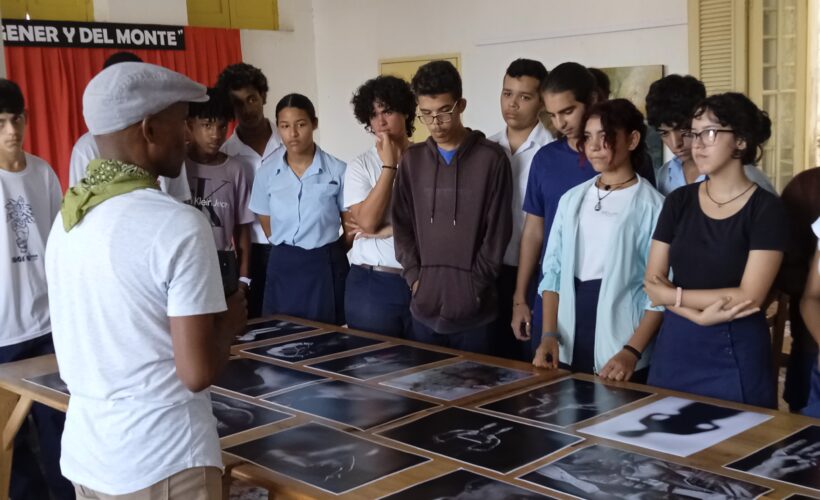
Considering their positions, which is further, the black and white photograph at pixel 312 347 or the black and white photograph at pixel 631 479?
the black and white photograph at pixel 312 347

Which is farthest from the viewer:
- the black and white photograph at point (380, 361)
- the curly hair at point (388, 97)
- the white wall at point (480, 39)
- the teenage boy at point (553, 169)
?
the white wall at point (480, 39)

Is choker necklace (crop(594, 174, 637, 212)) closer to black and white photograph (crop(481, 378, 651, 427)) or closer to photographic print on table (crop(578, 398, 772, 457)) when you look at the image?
black and white photograph (crop(481, 378, 651, 427))

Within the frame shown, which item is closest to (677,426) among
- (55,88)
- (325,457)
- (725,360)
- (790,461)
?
(790,461)

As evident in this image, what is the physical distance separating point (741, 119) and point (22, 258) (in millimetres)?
2338

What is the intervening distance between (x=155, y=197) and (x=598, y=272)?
1.46 meters

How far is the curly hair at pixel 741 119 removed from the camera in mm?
2156

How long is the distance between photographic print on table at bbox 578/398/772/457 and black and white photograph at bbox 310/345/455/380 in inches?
29.5

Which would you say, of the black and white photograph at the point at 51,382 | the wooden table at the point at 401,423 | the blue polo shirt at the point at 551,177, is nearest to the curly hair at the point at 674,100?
the blue polo shirt at the point at 551,177

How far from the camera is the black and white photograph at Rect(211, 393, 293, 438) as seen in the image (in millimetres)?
2053

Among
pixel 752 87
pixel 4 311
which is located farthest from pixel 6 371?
pixel 752 87

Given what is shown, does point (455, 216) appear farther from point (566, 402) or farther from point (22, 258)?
point (22, 258)

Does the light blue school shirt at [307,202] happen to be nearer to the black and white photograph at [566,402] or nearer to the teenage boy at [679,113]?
the teenage boy at [679,113]

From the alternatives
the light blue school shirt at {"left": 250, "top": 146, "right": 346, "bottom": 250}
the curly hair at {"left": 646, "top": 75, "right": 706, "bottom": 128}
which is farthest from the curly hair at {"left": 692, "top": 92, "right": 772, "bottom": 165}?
the light blue school shirt at {"left": 250, "top": 146, "right": 346, "bottom": 250}

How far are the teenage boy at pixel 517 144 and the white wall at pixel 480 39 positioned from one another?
2.83 m
